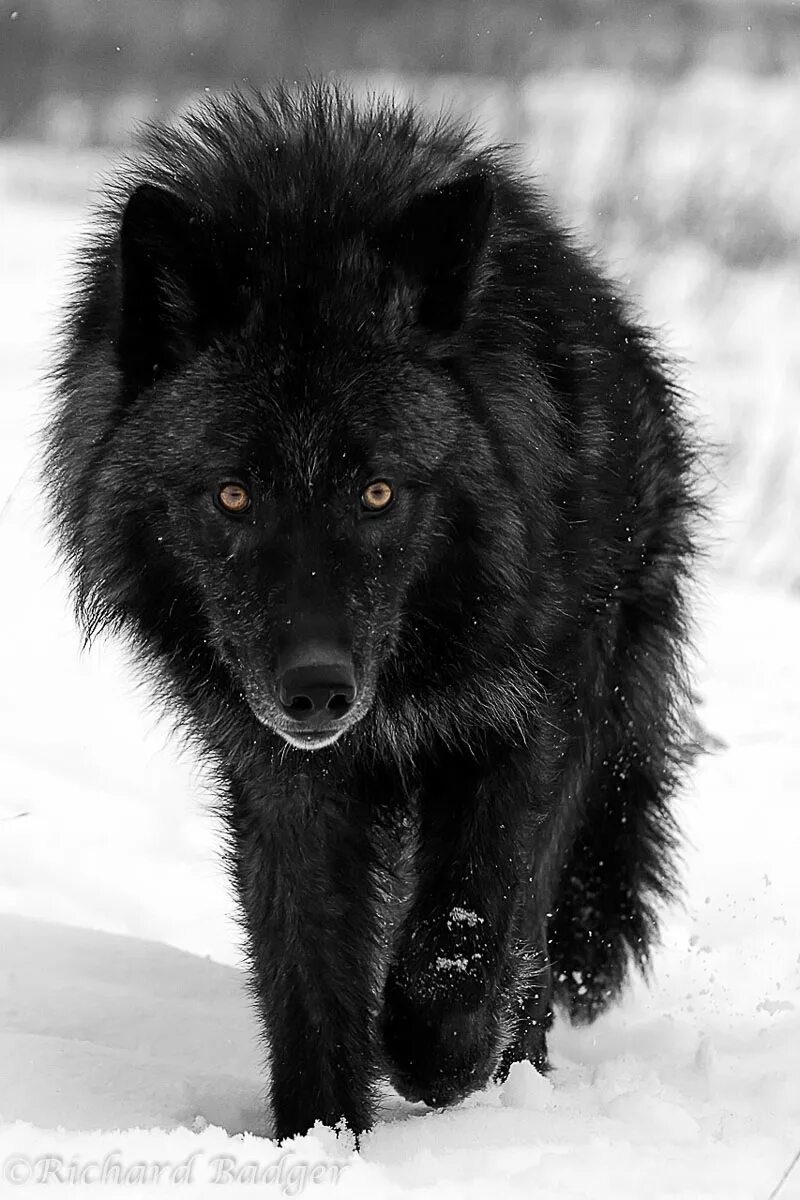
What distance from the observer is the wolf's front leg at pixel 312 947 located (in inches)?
143

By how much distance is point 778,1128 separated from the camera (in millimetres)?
3291

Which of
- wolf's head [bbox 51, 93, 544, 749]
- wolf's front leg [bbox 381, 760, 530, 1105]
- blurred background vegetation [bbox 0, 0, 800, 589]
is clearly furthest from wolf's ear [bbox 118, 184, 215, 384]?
blurred background vegetation [bbox 0, 0, 800, 589]

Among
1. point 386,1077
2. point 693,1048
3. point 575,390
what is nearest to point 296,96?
point 575,390

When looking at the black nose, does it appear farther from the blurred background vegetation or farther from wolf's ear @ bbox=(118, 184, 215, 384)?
the blurred background vegetation

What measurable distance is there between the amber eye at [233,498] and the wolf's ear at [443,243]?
55 centimetres

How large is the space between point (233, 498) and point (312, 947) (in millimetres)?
1100

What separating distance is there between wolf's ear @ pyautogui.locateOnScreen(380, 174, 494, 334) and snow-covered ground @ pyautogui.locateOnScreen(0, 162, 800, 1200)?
5.38 feet

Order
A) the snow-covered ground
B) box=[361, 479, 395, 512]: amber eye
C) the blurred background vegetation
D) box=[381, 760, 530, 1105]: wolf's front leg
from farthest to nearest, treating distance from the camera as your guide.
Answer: the blurred background vegetation, box=[381, 760, 530, 1105]: wolf's front leg, box=[361, 479, 395, 512]: amber eye, the snow-covered ground

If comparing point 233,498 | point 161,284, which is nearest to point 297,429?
point 233,498

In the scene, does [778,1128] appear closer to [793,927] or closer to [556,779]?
[556,779]

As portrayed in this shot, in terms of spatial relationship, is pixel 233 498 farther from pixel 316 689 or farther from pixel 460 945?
pixel 460 945

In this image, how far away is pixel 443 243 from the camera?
3.36 meters

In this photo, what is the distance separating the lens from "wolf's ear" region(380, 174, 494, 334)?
330 centimetres

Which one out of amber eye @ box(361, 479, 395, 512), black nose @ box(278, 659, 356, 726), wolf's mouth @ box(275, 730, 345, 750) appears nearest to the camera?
black nose @ box(278, 659, 356, 726)
